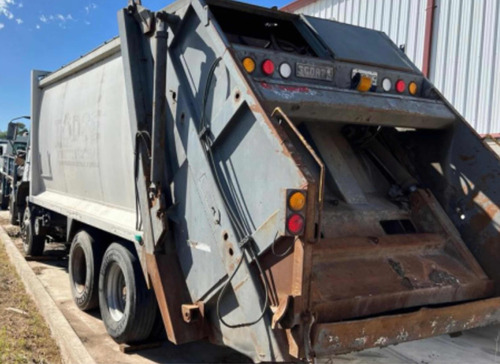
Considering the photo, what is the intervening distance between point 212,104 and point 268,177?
722 millimetres

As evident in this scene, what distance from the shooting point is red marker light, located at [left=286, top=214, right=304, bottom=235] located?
2.44 metres

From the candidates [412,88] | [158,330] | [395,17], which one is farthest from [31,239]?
[395,17]

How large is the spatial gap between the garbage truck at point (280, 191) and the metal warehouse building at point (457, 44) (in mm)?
3866

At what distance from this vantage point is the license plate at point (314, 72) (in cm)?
338

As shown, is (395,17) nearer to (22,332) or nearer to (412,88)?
(412,88)

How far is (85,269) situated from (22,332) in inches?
35.2

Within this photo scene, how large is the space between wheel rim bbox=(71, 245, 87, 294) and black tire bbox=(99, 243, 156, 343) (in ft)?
3.02

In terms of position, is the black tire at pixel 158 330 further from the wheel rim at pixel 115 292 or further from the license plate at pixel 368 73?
the license plate at pixel 368 73

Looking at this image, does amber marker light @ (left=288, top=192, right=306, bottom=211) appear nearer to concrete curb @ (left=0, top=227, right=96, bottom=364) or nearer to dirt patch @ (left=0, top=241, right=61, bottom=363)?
concrete curb @ (left=0, top=227, right=96, bottom=364)

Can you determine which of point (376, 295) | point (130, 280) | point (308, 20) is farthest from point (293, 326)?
point (308, 20)

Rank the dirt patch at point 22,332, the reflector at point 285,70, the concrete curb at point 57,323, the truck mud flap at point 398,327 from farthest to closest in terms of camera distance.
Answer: the dirt patch at point 22,332, the concrete curb at point 57,323, the reflector at point 285,70, the truck mud flap at point 398,327

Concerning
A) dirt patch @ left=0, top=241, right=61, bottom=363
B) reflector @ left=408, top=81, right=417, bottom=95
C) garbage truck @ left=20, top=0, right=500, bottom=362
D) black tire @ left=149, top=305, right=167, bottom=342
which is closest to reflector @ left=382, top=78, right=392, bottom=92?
garbage truck @ left=20, top=0, right=500, bottom=362

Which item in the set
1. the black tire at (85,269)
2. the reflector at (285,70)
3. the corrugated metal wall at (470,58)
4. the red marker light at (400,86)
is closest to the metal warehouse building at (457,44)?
the corrugated metal wall at (470,58)

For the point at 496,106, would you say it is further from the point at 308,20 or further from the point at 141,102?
the point at 141,102
